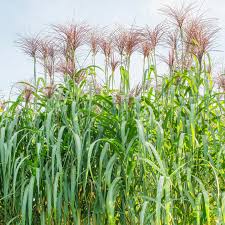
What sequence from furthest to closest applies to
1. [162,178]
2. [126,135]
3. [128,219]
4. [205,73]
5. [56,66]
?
[56,66] < [205,73] < [128,219] < [126,135] < [162,178]

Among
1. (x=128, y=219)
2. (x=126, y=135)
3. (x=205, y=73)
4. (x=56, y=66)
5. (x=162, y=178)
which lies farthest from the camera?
(x=56, y=66)

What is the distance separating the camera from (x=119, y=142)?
2830 millimetres

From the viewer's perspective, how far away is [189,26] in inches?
128

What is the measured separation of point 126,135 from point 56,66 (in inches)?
34.5

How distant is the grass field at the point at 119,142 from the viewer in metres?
2.67

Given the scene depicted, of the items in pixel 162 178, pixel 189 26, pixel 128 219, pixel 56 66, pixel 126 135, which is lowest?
pixel 128 219

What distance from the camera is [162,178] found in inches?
94.7

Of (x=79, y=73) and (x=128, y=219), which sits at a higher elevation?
(x=79, y=73)

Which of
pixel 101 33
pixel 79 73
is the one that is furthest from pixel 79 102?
pixel 101 33

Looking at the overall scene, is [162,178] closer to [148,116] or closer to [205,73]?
[148,116]

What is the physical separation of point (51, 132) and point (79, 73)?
49 centimetres

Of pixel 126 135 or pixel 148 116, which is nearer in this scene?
pixel 126 135

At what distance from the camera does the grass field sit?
2.67m

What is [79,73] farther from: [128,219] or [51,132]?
[128,219]
